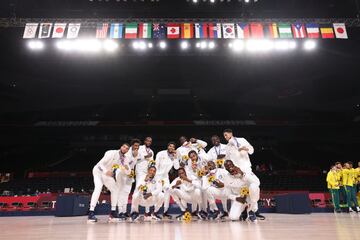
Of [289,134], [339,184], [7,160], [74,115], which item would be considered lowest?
[339,184]

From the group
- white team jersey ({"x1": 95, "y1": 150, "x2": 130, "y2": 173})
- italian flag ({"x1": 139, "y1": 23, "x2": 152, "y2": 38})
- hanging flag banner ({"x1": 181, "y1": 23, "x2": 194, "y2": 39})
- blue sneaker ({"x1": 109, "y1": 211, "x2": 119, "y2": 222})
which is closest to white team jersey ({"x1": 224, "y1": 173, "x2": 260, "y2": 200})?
white team jersey ({"x1": 95, "y1": 150, "x2": 130, "y2": 173})

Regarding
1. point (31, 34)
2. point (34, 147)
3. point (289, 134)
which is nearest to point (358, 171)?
point (31, 34)

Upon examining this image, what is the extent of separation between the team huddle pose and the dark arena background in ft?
0.35

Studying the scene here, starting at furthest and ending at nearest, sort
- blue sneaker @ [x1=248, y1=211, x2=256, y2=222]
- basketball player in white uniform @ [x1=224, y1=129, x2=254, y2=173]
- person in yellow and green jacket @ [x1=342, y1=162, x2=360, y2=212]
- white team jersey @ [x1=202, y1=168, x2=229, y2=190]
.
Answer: person in yellow and green jacket @ [x1=342, y1=162, x2=360, y2=212] < white team jersey @ [x1=202, y1=168, x2=229, y2=190] < basketball player in white uniform @ [x1=224, y1=129, x2=254, y2=173] < blue sneaker @ [x1=248, y1=211, x2=256, y2=222]

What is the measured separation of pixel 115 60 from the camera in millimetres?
21469

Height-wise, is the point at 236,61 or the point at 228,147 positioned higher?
the point at 236,61

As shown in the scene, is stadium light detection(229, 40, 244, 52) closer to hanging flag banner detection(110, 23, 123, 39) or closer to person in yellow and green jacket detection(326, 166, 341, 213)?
hanging flag banner detection(110, 23, 123, 39)

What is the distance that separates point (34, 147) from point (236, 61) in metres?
21.1

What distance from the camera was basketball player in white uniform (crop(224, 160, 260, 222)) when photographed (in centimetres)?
740

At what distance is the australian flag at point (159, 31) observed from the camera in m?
13.9

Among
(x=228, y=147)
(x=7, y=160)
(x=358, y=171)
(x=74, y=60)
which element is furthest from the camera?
(x=7, y=160)

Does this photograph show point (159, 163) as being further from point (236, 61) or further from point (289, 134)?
point (289, 134)

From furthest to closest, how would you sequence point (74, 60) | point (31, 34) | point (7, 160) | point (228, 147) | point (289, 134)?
point (289, 134) < point (7, 160) < point (74, 60) < point (31, 34) < point (228, 147)

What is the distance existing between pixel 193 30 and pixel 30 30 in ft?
24.6
